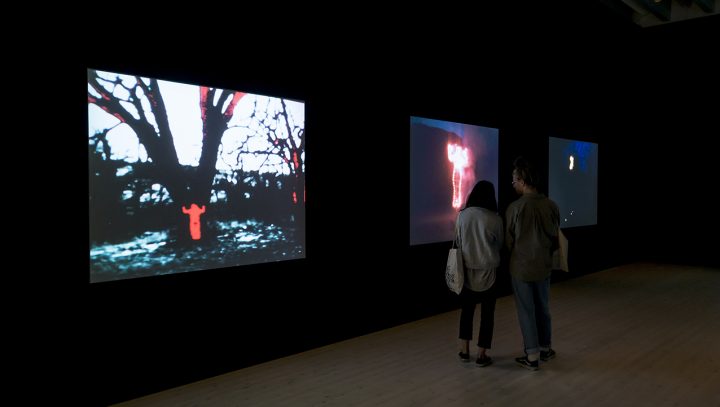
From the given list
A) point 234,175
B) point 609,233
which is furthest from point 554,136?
point 234,175

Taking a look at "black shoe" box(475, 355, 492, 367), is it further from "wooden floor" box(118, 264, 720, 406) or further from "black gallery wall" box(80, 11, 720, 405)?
"black gallery wall" box(80, 11, 720, 405)

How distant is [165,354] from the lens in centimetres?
387

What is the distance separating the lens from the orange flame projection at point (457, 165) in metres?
6.41

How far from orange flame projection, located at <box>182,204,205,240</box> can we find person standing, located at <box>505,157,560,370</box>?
7.50 ft

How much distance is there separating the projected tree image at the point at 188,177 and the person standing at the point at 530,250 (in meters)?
1.75

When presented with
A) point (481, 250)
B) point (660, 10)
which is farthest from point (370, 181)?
point (660, 10)

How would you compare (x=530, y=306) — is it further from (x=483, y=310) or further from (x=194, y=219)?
(x=194, y=219)

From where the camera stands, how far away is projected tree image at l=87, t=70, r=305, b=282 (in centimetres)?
354

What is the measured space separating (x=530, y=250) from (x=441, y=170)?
7.10ft

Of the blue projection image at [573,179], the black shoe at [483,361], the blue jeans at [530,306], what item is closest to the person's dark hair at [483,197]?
the blue jeans at [530,306]

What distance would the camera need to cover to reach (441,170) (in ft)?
20.5

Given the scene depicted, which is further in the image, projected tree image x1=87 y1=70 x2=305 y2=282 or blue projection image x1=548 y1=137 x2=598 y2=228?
blue projection image x1=548 y1=137 x2=598 y2=228

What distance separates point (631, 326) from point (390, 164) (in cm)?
291

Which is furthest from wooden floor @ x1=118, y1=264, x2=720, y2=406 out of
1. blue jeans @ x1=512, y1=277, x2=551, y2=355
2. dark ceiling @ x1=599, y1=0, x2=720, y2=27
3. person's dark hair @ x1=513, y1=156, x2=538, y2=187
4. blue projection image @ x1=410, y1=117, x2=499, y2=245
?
dark ceiling @ x1=599, y1=0, x2=720, y2=27
